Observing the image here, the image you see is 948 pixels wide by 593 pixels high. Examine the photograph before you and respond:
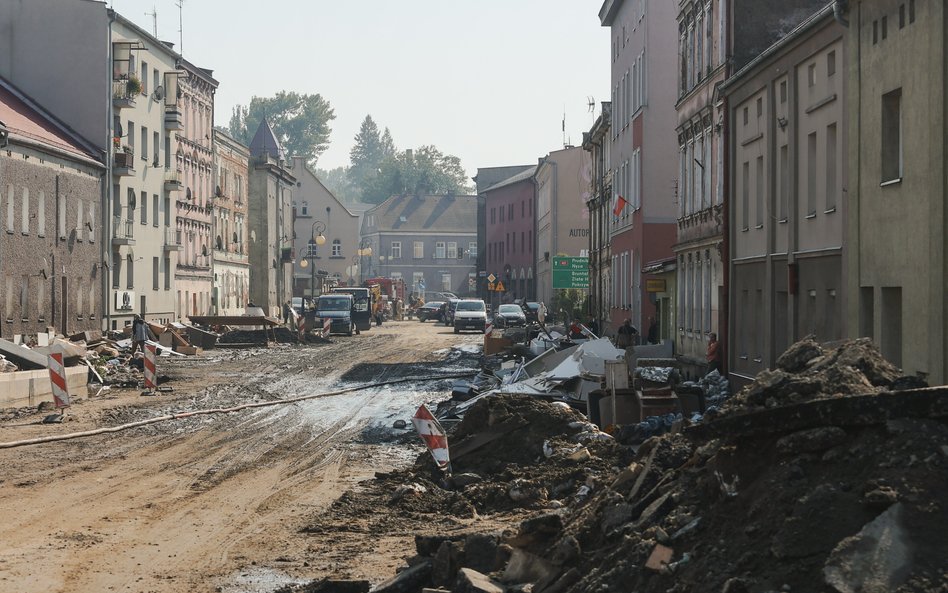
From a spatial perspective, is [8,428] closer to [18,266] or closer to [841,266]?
[841,266]

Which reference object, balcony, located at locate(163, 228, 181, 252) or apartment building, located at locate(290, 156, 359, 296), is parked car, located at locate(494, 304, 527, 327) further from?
apartment building, located at locate(290, 156, 359, 296)

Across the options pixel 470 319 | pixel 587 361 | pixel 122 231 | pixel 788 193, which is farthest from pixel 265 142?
pixel 788 193

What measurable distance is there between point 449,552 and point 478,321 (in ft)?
208

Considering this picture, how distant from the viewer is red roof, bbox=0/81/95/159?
4617 cm

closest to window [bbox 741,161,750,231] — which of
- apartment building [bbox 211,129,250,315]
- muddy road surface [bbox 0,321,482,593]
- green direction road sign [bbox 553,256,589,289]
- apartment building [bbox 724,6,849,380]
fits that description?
apartment building [bbox 724,6,849,380]

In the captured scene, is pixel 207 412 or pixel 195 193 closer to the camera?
pixel 207 412

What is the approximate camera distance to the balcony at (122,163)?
2202 inches

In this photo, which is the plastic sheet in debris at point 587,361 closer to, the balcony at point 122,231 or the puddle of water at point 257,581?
the puddle of water at point 257,581

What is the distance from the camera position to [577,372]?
1054 inches

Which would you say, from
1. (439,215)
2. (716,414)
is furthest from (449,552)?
(439,215)

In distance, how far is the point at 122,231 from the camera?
57.3m

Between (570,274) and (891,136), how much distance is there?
40851 millimetres

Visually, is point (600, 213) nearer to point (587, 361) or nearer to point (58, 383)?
point (587, 361)

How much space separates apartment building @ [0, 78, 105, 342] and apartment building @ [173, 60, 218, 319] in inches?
523
